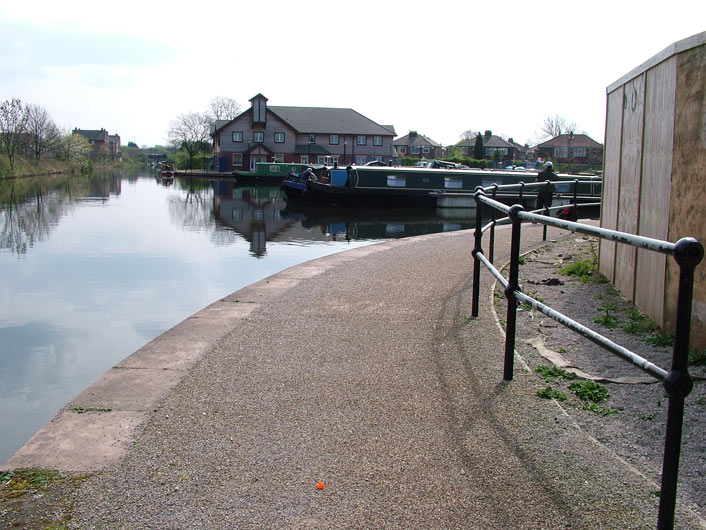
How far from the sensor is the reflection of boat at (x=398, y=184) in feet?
110

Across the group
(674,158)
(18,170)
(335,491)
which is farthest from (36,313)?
(18,170)

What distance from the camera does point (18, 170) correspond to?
67.8 metres

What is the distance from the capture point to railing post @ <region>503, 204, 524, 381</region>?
4449 mm

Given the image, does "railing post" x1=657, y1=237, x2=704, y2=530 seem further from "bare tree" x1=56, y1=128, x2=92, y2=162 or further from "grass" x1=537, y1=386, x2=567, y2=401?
"bare tree" x1=56, y1=128, x2=92, y2=162

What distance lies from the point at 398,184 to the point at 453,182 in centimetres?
293

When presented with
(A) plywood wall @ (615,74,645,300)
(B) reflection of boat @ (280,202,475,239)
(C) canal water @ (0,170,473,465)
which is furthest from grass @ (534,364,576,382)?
(B) reflection of boat @ (280,202,475,239)

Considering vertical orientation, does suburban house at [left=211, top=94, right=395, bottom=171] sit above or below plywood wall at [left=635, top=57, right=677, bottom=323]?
above

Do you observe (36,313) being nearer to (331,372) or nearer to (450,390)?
(331,372)

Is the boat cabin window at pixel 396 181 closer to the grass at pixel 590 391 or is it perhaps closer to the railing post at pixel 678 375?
the grass at pixel 590 391

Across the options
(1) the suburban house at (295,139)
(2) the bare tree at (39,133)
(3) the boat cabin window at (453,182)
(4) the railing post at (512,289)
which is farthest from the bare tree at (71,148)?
(4) the railing post at (512,289)

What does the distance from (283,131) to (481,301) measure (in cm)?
7194

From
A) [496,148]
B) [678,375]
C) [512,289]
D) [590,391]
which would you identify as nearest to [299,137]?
[496,148]

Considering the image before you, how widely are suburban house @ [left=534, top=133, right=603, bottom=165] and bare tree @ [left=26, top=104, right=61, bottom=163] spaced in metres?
74.0

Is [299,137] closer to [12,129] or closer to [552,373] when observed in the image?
[12,129]
